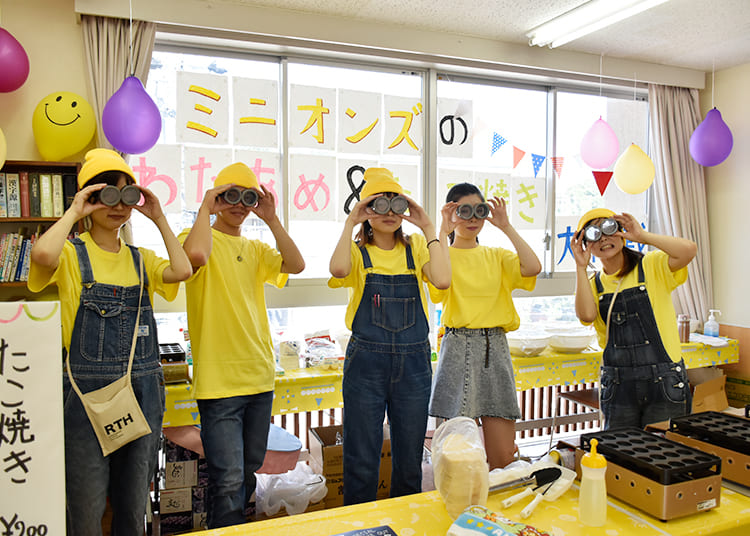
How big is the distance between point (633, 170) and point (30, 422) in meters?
4.12

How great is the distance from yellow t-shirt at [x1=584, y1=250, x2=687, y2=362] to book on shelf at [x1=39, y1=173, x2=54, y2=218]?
8.74 feet

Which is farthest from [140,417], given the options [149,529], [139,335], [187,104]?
[187,104]

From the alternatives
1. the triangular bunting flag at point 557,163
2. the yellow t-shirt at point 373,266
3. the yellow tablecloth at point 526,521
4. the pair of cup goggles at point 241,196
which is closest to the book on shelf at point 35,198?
the pair of cup goggles at point 241,196

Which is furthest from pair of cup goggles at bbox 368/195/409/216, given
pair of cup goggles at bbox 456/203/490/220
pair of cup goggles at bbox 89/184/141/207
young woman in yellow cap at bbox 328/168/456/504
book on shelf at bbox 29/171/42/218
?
book on shelf at bbox 29/171/42/218

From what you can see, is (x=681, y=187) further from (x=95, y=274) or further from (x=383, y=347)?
(x=95, y=274)

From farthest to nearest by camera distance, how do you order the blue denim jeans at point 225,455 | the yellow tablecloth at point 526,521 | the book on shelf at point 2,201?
the book on shelf at point 2,201, the blue denim jeans at point 225,455, the yellow tablecloth at point 526,521

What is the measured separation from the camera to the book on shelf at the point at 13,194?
271 centimetres

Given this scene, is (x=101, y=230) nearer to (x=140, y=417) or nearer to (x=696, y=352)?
(x=140, y=417)

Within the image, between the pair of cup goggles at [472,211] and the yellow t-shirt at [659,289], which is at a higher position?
the pair of cup goggles at [472,211]

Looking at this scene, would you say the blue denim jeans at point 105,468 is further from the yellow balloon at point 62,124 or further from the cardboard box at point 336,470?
the yellow balloon at point 62,124

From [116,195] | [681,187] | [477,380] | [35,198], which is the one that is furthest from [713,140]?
[35,198]

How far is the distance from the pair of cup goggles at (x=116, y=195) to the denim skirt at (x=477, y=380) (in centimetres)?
141

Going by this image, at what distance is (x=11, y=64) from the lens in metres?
2.62

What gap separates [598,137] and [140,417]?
3.61 meters
